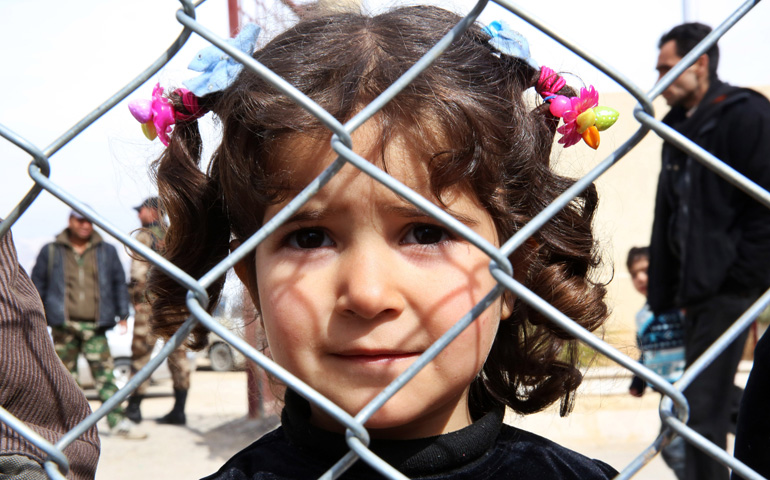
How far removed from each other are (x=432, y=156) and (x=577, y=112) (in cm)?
37

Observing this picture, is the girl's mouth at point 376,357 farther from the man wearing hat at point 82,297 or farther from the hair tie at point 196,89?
the man wearing hat at point 82,297

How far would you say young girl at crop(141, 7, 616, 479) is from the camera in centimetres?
116

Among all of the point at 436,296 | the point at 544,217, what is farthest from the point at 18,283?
→ the point at 544,217

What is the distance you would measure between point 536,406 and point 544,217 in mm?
992

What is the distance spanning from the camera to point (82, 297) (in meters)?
5.63

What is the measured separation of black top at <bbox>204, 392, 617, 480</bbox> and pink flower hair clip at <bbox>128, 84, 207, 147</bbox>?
59 cm

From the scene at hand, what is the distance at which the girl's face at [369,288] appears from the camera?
1.14m

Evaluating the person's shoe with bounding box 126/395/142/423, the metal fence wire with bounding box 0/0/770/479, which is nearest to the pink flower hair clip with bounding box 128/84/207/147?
the metal fence wire with bounding box 0/0/770/479

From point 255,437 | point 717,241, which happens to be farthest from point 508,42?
point 255,437

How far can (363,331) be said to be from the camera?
1131mm

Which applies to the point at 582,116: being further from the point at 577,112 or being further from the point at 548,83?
the point at 548,83

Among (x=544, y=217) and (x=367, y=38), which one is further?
(x=367, y=38)

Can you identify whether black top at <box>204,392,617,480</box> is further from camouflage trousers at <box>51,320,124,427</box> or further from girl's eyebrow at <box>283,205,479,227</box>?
camouflage trousers at <box>51,320,124,427</box>

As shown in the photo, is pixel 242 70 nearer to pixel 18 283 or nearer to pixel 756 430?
pixel 18 283
